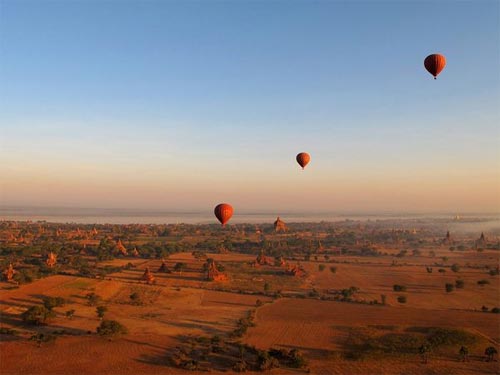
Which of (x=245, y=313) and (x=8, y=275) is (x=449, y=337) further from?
(x=8, y=275)

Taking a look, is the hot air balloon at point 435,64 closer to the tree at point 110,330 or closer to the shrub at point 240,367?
the shrub at point 240,367

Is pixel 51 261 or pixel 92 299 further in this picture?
pixel 51 261

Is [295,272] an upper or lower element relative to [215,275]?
upper

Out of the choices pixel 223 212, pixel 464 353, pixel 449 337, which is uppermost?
pixel 223 212

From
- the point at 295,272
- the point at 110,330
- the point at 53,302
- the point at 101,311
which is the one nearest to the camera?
the point at 110,330

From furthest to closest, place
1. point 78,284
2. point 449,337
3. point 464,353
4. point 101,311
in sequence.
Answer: point 78,284 → point 101,311 → point 449,337 → point 464,353

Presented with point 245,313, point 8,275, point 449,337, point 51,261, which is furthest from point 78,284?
point 449,337
